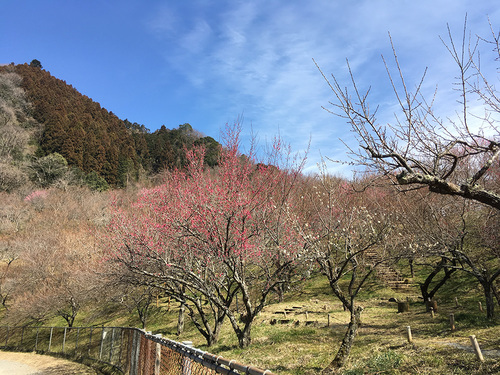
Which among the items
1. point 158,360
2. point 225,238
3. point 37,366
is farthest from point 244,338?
point 37,366

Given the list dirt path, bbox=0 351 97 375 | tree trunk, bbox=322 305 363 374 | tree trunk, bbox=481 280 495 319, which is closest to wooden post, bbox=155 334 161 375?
tree trunk, bbox=322 305 363 374

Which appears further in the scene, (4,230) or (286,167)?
(4,230)

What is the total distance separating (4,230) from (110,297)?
80.2ft

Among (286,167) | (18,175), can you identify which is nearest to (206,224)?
(286,167)

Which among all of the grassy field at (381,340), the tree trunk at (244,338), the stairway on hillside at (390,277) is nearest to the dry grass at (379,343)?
the grassy field at (381,340)

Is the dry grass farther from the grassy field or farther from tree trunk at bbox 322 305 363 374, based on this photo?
Answer: tree trunk at bbox 322 305 363 374

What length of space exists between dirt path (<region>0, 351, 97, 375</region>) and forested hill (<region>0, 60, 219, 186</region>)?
27.8 meters

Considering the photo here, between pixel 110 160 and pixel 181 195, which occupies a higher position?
pixel 110 160

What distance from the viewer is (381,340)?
972 centimetres

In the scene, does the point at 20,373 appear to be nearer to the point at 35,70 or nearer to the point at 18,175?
the point at 18,175

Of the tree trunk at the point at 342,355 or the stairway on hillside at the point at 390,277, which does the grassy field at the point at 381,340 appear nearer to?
the tree trunk at the point at 342,355

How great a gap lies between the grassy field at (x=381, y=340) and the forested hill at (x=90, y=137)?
2925 cm

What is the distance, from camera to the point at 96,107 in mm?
71062

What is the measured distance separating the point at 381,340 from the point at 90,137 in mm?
56618
